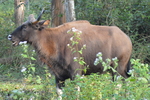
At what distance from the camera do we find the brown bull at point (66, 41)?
7.38 meters

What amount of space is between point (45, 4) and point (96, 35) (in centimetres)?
496

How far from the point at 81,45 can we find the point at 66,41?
38cm

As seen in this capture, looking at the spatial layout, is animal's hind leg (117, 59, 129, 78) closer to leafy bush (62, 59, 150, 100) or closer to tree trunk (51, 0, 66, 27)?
Result: leafy bush (62, 59, 150, 100)

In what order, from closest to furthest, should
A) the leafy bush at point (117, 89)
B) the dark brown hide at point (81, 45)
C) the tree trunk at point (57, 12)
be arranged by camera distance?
1. the leafy bush at point (117, 89)
2. the dark brown hide at point (81, 45)
3. the tree trunk at point (57, 12)

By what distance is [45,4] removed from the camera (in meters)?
12.2

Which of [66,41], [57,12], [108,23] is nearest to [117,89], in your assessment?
[66,41]

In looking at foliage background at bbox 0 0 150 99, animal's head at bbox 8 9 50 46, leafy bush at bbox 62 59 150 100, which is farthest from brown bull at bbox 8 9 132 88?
→ foliage background at bbox 0 0 150 99

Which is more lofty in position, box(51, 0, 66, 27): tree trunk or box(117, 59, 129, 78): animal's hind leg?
box(51, 0, 66, 27): tree trunk

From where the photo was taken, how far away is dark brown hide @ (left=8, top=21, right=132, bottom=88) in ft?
24.0

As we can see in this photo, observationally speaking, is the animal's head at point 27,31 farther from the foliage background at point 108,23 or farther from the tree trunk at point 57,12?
the tree trunk at point 57,12

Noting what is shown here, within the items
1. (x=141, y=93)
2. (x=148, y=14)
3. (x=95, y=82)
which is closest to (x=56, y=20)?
(x=148, y=14)

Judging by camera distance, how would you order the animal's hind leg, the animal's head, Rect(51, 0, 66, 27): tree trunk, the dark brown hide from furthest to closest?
1. Rect(51, 0, 66, 27): tree trunk
2. the animal's hind leg
3. the animal's head
4. the dark brown hide

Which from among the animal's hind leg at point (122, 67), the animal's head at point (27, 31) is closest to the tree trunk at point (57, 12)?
the animal's head at point (27, 31)

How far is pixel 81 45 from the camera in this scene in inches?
294
